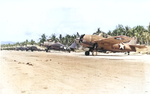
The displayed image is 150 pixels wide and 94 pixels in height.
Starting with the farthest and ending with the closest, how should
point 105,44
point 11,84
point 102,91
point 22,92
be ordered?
point 105,44 < point 11,84 < point 102,91 < point 22,92

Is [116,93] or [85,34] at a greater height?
[85,34]

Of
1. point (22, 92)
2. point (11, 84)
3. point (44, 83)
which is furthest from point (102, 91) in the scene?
point (11, 84)

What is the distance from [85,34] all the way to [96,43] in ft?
6.85

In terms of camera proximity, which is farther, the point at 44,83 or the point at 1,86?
the point at 44,83

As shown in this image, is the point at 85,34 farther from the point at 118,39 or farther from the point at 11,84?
the point at 11,84

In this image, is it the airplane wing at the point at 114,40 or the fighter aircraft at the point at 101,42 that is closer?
the airplane wing at the point at 114,40

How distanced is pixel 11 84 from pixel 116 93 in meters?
3.01

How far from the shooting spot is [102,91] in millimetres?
4754

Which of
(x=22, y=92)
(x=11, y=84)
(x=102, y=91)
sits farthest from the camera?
(x=11, y=84)

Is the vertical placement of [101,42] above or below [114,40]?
below

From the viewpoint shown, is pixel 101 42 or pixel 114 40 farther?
pixel 101 42

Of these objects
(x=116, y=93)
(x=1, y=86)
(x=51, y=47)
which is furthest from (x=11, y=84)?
(x=51, y=47)

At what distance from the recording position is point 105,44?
25.7 m

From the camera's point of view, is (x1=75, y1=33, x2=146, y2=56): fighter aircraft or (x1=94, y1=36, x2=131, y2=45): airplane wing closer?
(x1=94, y1=36, x2=131, y2=45): airplane wing
